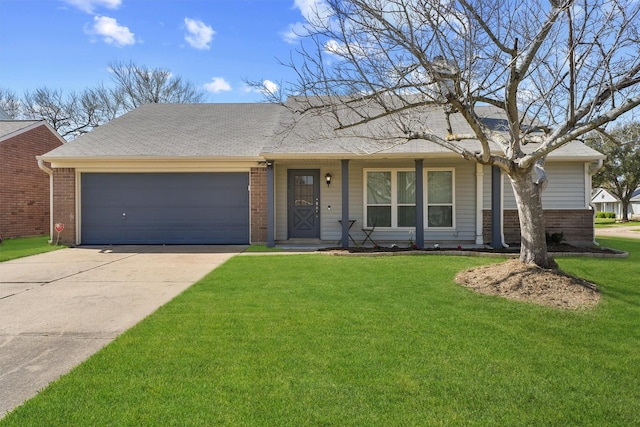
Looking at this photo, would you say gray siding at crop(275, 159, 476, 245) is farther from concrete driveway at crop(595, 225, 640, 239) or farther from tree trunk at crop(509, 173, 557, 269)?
concrete driveway at crop(595, 225, 640, 239)

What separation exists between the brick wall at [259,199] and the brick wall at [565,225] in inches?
253

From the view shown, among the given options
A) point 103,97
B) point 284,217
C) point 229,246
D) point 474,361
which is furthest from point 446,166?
point 103,97

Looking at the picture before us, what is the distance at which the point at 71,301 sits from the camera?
17.4 ft

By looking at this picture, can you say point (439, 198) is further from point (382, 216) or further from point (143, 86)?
point (143, 86)

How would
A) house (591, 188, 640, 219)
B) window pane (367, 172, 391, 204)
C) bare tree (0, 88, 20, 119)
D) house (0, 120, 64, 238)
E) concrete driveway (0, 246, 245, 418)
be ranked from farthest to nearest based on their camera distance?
house (591, 188, 640, 219), bare tree (0, 88, 20, 119), house (0, 120, 64, 238), window pane (367, 172, 391, 204), concrete driveway (0, 246, 245, 418)

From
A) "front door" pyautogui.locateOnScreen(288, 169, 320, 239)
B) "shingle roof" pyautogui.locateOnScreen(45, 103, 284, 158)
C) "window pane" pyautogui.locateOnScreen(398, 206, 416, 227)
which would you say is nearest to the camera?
"shingle roof" pyautogui.locateOnScreen(45, 103, 284, 158)

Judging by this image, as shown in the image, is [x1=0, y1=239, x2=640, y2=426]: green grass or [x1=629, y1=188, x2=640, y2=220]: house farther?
[x1=629, y1=188, x2=640, y2=220]: house

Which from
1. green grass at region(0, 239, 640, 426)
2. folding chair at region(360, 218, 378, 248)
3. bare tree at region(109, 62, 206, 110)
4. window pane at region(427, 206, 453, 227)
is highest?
bare tree at region(109, 62, 206, 110)

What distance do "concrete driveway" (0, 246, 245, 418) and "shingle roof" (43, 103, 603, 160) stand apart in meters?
3.01

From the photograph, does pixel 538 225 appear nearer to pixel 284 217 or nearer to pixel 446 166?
pixel 446 166

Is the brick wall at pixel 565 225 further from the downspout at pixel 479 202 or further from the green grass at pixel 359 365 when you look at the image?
the green grass at pixel 359 365

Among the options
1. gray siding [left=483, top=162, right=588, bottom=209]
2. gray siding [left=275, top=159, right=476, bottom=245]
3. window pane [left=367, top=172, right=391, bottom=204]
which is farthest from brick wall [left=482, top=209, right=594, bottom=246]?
window pane [left=367, top=172, right=391, bottom=204]

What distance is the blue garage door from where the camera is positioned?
1148cm

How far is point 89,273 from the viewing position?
286 inches
